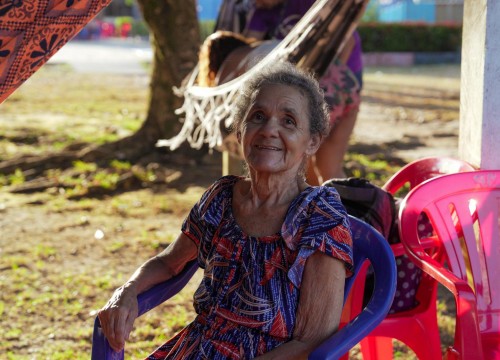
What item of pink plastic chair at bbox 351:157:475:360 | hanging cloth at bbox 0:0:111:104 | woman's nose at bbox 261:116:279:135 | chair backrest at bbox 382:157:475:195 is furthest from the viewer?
chair backrest at bbox 382:157:475:195

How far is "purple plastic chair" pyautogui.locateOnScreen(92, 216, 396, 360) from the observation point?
211cm

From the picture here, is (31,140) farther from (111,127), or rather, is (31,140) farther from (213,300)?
(213,300)

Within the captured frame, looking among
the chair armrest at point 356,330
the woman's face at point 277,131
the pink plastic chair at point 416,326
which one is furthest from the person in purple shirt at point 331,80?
the chair armrest at point 356,330

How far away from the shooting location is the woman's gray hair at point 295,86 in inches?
92.6

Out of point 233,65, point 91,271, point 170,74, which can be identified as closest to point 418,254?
point 233,65

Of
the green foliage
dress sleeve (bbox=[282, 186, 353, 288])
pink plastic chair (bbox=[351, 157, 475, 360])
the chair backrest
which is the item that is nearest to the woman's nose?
dress sleeve (bbox=[282, 186, 353, 288])

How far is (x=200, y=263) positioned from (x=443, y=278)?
76 cm

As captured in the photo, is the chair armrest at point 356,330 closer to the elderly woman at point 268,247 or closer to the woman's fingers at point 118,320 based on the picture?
the elderly woman at point 268,247

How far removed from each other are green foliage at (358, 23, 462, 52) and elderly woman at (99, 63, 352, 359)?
20308 mm

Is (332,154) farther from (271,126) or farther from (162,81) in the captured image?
(162,81)

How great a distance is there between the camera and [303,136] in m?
2.34

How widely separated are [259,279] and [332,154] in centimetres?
237

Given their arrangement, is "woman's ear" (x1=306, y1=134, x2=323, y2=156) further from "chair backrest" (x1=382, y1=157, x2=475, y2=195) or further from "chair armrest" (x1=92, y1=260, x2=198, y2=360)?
"chair backrest" (x1=382, y1=157, x2=475, y2=195)

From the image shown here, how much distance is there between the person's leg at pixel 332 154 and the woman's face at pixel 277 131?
2184mm
